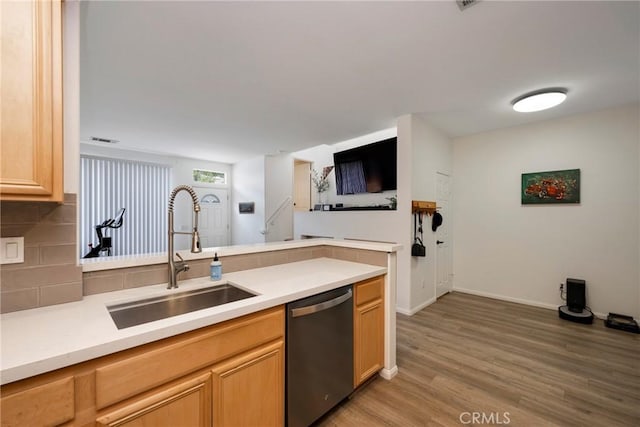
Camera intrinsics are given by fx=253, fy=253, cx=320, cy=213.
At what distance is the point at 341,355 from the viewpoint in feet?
5.33

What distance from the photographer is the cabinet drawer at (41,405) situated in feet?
2.33

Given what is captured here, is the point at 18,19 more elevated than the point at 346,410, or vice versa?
the point at 18,19

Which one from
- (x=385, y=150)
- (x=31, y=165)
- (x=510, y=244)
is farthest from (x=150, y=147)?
(x=510, y=244)

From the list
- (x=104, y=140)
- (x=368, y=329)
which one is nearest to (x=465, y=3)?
(x=368, y=329)

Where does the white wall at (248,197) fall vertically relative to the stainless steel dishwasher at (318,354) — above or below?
above

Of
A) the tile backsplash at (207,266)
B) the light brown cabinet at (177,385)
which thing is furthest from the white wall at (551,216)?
the light brown cabinet at (177,385)

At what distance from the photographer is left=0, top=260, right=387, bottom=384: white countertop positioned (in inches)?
29.8

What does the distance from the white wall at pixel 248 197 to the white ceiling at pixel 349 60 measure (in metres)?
2.37

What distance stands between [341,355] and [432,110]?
3.00 metres

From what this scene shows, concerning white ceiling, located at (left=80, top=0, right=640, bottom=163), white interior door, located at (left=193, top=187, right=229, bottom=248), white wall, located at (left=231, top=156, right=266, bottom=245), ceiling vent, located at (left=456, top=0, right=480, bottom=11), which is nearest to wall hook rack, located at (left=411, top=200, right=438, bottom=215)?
white ceiling, located at (left=80, top=0, right=640, bottom=163)

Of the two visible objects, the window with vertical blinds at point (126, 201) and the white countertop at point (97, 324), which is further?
the window with vertical blinds at point (126, 201)

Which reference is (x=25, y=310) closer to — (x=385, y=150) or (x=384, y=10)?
(x=384, y=10)

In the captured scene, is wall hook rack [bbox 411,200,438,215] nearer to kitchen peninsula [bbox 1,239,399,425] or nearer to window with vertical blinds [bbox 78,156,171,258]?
kitchen peninsula [bbox 1,239,399,425]

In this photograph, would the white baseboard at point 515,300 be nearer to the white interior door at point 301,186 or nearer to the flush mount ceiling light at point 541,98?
the flush mount ceiling light at point 541,98
